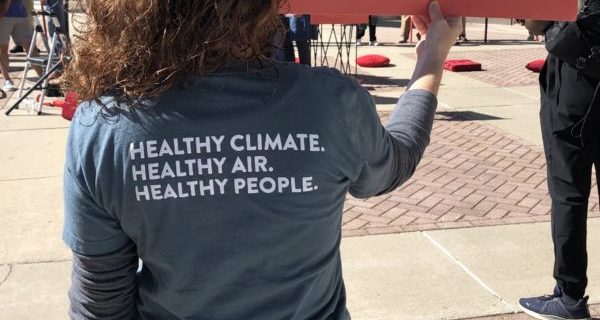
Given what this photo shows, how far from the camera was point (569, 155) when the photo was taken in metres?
3.19

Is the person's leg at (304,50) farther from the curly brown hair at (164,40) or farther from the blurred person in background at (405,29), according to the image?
the curly brown hair at (164,40)

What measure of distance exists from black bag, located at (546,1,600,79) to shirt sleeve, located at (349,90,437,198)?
1.78 meters

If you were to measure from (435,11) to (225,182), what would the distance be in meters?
0.59

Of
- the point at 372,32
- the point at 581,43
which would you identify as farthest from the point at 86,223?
the point at 372,32

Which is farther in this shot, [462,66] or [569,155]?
[462,66]

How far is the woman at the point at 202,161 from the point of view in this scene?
116 cm

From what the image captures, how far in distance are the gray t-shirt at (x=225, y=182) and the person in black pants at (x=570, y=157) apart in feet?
6.59

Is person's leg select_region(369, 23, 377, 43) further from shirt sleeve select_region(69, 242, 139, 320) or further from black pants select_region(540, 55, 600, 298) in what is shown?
shirt sleeve select_region(69, 242, 139, 320)

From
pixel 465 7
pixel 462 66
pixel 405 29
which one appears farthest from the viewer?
pixel 405 29

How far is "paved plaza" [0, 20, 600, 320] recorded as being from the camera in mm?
3734

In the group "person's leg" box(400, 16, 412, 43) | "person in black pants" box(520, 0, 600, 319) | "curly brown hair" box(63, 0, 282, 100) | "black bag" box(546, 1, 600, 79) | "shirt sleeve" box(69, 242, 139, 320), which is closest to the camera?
"curly brown hair" box(63, 0, 282, 100)

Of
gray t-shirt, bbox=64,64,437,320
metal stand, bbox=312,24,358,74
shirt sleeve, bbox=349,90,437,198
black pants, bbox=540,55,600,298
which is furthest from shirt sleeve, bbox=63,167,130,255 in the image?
metal stand, bbox=312,24,358,74

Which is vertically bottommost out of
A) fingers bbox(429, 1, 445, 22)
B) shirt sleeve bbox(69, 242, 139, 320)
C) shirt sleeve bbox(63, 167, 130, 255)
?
shirt sleeve bbox(69, 242, 139, 320)

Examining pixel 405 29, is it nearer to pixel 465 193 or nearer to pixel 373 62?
pixel 373 62
